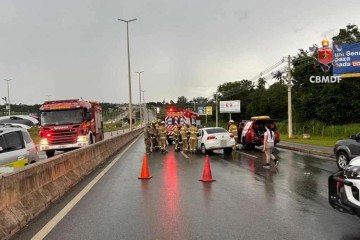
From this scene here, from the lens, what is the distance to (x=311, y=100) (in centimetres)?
6028

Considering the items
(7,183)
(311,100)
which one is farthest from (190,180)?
(311,100)

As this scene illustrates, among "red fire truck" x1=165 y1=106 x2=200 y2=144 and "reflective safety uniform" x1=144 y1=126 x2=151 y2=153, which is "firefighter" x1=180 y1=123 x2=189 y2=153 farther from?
"red fire truck" x1=165 y1=106 x2=200 y2=144

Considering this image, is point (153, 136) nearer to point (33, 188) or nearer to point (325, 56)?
point (325, 56)

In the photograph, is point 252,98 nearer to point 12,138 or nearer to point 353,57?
point 353,57

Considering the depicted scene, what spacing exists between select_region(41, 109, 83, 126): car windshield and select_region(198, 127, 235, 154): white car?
21.5ft

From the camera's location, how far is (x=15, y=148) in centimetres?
1181

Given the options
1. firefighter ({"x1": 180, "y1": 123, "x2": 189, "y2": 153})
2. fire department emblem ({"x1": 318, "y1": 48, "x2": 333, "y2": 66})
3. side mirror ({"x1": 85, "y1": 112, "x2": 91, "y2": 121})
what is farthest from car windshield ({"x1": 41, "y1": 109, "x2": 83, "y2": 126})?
fire department emblem ({"x1": 318, "y1": 48, "x2": 333, "y2": 66})

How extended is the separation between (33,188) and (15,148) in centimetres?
345

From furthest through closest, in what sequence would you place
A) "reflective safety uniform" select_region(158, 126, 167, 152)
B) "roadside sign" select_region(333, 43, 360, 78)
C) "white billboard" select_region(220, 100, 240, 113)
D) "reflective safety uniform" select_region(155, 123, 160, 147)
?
1. "white billboard" select_region(220, 100, 240, 113)
2. "reflective safety uniform" select_region(155, 123, 160, 147)
3. "roadside sign" select_region(333, 43, 360, 78)
4. "reflective safety uniform" select_region(158, 126, 167, 152)

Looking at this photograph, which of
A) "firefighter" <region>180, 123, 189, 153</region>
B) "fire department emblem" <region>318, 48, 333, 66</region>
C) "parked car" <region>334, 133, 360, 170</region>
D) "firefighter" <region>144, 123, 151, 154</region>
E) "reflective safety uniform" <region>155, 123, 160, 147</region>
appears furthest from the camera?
"fire department emblem" <region>318, 48, 333, 66</region>

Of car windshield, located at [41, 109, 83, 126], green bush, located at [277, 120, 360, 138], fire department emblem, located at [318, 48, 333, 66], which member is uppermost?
fire department emblem, located at [318, 48, 333, 66]

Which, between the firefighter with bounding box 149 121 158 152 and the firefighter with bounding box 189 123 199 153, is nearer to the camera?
the firefighter with bounding box 189 123 199 153

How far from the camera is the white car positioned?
2333cm

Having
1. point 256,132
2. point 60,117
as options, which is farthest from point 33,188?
point 256,132
